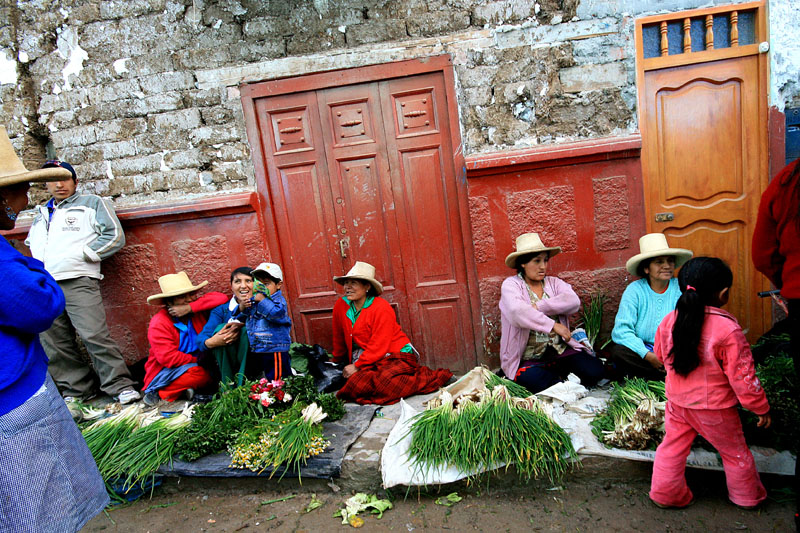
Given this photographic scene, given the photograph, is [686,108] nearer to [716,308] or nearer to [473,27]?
[473,27]

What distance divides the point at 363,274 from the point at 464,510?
1.91m

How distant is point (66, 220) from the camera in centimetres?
405

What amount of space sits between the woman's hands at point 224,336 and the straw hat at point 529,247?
2230 mm

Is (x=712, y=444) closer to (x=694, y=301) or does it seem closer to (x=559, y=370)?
(x=694, y=301)

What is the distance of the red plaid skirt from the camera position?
147 inches

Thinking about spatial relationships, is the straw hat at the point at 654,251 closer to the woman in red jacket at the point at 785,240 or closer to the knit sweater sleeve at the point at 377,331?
the woman in red jacket at the point at 785,240

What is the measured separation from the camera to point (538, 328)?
348 centimetres

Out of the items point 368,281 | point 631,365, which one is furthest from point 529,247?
point 368,281

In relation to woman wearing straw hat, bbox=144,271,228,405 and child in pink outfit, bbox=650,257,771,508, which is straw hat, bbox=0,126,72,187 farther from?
child in pink outfit, bbox=650,257,771,508

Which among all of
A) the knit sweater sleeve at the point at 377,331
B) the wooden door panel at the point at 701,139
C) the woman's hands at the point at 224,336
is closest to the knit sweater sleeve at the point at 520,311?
the knit sweater sleeve at the point at 377,331

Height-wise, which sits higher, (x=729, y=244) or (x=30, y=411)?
(x=30, y=411)

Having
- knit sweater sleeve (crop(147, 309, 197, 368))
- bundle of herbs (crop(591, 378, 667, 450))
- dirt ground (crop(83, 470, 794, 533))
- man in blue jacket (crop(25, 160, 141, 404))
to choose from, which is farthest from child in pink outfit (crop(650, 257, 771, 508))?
man in blue jacket (crop(25, 160, 141, 404))

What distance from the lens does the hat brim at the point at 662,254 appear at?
11.2ft

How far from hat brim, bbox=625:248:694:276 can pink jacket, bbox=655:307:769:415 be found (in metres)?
1.22
